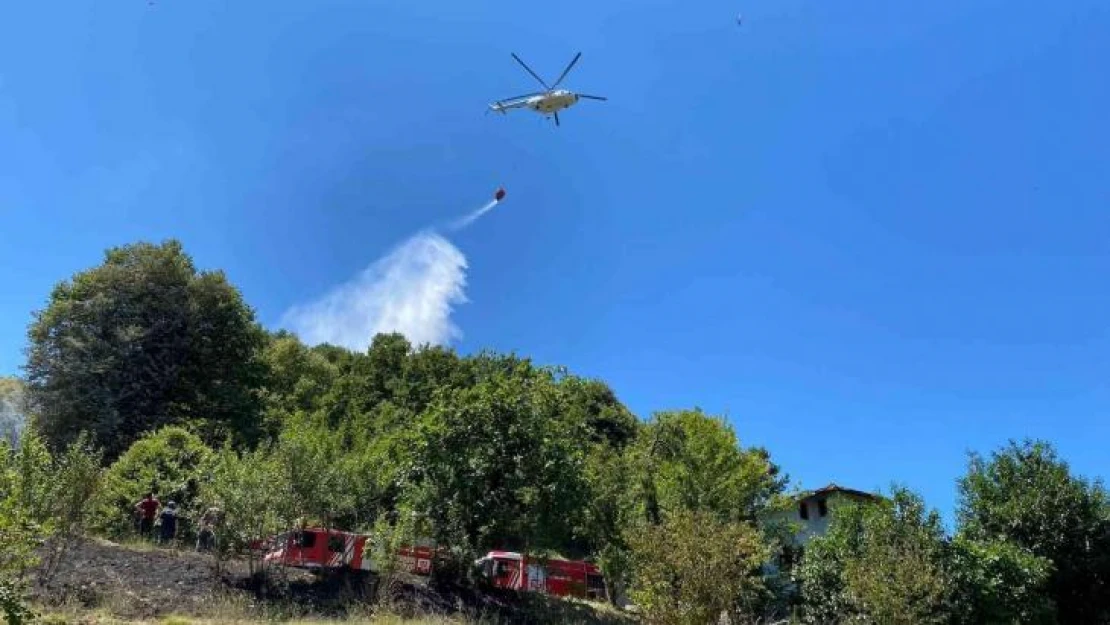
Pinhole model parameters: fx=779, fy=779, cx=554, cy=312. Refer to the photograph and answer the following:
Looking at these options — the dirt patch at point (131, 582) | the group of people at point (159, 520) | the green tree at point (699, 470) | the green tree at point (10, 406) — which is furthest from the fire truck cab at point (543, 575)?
the green tree at point (10, 406)

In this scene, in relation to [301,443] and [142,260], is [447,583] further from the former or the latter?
[142,260]

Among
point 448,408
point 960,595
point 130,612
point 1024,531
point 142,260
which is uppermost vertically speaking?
point 142,260

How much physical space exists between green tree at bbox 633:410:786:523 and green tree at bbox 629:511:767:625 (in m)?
12.3

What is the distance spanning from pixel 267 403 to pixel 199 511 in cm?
2901

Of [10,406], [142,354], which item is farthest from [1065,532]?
[10,406]

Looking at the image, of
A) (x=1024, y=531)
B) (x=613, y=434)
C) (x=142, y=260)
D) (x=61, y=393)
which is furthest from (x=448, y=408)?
(x=613, y=434)

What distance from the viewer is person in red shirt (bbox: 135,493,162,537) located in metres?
23.6

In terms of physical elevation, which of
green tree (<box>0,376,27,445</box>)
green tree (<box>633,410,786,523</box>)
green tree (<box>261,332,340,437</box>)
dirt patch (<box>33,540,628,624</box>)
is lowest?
dirt patch (<box>33,540,628,624</box>)

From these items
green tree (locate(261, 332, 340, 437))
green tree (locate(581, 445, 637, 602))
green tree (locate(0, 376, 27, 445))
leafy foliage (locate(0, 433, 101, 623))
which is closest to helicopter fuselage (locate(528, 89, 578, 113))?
green tree (locate(581, 445, 637, 602))

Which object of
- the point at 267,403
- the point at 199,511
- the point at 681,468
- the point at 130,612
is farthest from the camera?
Result: the point at 267,403

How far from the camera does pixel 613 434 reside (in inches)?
2717

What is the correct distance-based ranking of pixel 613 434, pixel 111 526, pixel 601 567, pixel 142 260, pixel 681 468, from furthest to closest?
1. pixel 613 434
2. pixel 142 260
3. pixel 681 468
4. pixel 601 567
5. pixel 111 526

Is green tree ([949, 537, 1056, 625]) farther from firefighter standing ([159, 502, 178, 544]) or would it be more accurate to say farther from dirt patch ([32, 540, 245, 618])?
firefighter standing ([159, 502, 178, 544])

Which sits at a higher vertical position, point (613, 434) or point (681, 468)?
point (613, 434)
